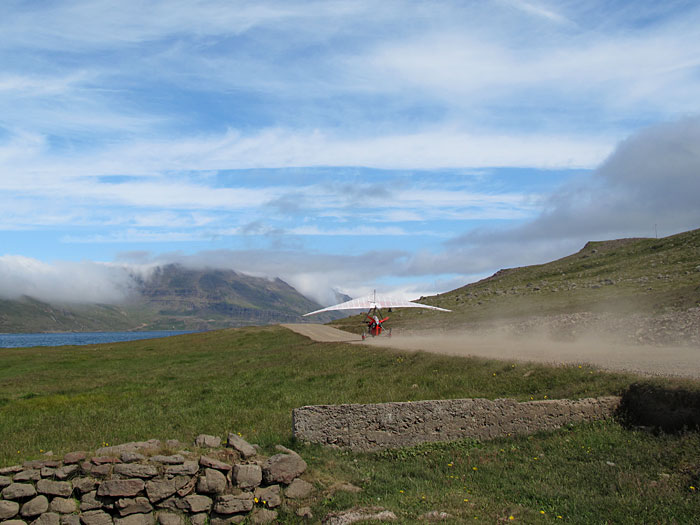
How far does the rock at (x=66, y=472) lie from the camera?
12.0 meters

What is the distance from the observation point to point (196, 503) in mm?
11898

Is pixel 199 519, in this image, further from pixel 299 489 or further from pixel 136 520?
pixel 299 489

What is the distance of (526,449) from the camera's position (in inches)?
567

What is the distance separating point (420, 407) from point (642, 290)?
127 feet

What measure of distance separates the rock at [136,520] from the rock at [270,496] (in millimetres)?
2262

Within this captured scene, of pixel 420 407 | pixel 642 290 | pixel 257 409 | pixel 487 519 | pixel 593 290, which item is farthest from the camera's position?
pixel 593 290

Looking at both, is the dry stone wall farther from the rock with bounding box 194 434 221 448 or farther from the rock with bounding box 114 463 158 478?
the rock with bounding box 194 434 221 448

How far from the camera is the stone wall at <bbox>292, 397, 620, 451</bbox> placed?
1534 centimetres

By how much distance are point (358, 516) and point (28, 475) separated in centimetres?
721

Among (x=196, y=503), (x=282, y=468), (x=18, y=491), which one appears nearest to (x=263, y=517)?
(x=282, y=468)

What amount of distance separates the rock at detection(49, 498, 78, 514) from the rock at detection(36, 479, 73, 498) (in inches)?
5.4

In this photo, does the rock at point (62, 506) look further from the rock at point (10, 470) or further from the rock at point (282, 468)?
the rock at point (282, 468)

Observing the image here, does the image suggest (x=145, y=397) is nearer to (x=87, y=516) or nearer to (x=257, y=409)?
(x=257, y=409)

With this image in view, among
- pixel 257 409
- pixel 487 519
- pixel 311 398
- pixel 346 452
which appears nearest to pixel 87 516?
pixel 346 452
